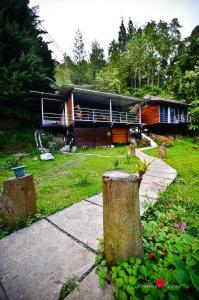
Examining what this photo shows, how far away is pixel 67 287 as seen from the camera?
1.80 meters

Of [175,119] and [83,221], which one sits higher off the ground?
[175,119]

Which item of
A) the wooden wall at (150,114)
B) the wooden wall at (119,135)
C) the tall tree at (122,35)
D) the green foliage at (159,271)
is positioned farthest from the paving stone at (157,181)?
the tall tree at (122,35)

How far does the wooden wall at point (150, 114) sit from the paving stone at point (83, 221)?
21170mm

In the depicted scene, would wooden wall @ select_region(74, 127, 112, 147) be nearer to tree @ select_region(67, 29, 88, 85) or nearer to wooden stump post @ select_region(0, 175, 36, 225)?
wooden stump post @ select_region(0, 175, 36, 225)

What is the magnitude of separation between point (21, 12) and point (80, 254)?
73.5 feet

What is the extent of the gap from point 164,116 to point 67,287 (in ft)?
78.8

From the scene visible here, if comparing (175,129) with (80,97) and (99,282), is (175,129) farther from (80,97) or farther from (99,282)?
(99,282)

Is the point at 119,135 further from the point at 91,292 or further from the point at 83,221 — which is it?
the point at 91,292

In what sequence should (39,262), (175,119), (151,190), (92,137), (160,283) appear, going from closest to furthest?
(160,283)
(39,262)
(151,190)
(92,137)
(175,119)

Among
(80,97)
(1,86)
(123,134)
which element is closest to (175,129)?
(123,134)

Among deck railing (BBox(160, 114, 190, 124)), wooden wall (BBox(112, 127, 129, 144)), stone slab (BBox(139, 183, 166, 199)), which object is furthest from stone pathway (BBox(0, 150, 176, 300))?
deck railing (BBox(160, 114, 190, 124))

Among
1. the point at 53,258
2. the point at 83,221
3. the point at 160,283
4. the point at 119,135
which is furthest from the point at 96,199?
the point at 119,135

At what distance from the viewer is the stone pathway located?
1.76 meters

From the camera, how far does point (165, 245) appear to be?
219 centimetres
